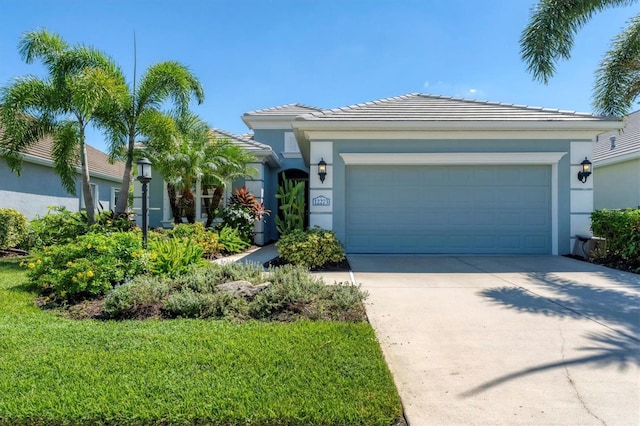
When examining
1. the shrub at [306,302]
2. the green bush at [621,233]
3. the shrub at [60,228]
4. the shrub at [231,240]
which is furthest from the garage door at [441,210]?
the shrub at [60,228]

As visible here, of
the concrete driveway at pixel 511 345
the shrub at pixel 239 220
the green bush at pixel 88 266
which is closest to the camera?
the concrete driveway at pixel 511 345

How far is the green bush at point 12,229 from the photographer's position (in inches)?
391

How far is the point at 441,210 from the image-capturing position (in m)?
9.36

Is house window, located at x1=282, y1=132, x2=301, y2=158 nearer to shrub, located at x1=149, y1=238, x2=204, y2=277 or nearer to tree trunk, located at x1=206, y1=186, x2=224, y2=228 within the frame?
tree trunk, located at x1=206, y1=186, x2=224, y2=228

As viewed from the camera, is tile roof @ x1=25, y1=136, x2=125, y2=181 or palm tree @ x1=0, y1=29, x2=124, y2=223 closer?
palm tree @ x1=0, y1=29, x2=124, y2=223

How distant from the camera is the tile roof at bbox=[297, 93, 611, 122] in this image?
9.04 m

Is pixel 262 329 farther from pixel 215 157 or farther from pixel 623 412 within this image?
pixel 215 157

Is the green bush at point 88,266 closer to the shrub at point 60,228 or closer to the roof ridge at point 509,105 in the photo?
the shrub at point 60,228

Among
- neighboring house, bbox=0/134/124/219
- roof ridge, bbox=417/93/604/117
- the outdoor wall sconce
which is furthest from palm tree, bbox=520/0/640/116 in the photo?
neighboring house, bbox=0/134/124/219

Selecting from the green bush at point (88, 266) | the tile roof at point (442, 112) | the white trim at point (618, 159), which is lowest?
the green bush at point (88, 266)

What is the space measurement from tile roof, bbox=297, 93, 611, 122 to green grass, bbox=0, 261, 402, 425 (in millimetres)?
6507

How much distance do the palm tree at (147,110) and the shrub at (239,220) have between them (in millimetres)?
2780

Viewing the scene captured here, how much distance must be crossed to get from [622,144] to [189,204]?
17.4m

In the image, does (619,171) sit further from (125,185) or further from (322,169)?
(125,185)
